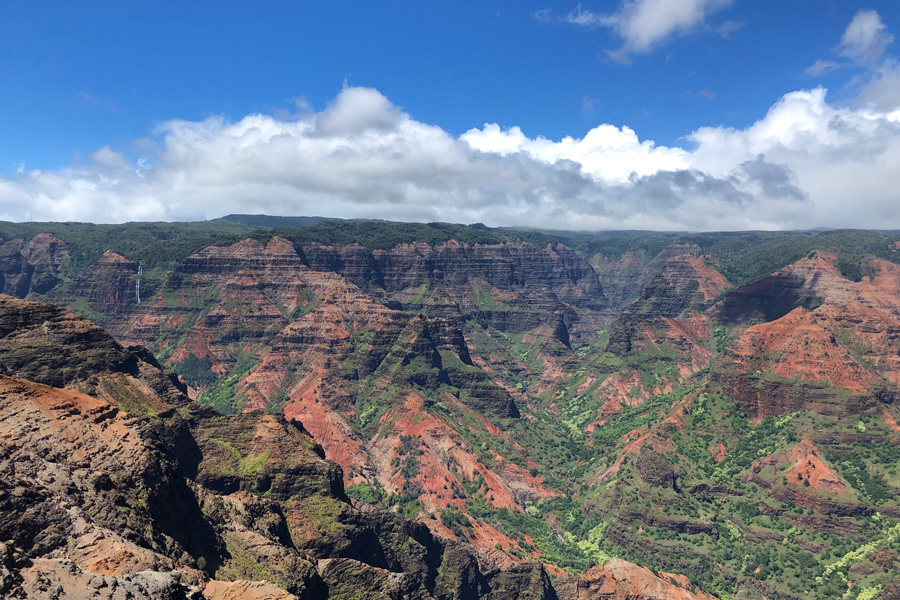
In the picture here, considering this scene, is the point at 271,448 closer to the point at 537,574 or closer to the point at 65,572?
the point at 537,574

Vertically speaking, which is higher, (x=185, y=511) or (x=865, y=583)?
(x=185, y=511)

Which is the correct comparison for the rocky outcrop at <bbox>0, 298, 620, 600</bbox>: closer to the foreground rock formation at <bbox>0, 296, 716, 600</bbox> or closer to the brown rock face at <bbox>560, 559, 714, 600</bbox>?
the foreground rock formation at <bbox>0, 296, 716, 600</bbox>

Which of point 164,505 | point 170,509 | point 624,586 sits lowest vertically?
point 624,586

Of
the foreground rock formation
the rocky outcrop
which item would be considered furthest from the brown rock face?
the rocky outcrop

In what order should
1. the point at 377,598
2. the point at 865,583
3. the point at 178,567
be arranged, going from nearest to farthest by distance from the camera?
the point at 178,567 < the point at 377,598 < the point at 865,583

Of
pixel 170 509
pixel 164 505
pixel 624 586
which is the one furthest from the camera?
pixel 624 586

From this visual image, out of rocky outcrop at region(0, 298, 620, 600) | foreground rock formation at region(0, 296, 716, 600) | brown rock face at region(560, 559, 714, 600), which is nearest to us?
rocky outcrop at region(0, 298, 620, 600)

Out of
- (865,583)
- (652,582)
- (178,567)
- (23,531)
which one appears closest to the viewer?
(23,531)

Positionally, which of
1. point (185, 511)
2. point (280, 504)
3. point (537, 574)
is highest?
point (185, 511)

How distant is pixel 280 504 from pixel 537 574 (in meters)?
67.8

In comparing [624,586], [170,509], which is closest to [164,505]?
[170,509]

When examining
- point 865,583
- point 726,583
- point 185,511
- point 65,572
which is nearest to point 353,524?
point 185,511

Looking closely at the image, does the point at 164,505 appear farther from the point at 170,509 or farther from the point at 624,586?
the point at 624,586

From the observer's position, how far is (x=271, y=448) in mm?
135750
